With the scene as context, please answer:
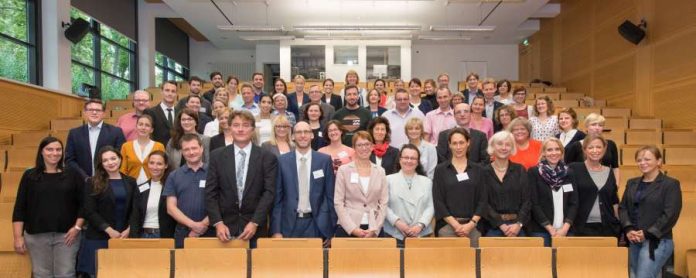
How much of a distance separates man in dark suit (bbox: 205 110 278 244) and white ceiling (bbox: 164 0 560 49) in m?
6.20

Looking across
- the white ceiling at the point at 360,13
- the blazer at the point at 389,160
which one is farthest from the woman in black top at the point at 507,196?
the white ceiling at the point at 360,13

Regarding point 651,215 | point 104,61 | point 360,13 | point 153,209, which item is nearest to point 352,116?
point 153,209

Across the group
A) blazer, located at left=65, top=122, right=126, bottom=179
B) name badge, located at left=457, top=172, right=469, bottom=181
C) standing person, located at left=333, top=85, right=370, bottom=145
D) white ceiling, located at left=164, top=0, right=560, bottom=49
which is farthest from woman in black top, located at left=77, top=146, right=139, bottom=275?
white ceiling, located at left=164, top=0, right=560, bottom=49

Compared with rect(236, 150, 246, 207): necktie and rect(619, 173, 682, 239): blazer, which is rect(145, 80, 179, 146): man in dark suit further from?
rect(619, 173, 682, 239): blazer

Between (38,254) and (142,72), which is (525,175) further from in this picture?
(142,72)

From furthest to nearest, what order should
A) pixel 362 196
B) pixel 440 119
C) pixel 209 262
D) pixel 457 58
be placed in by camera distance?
pixel 457 58, pixel 440 119, pixel 362 196, pixel 209 262

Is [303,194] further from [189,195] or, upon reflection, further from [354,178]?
[189,195]

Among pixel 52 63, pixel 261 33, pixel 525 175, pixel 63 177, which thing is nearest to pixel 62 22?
pixel 52 63

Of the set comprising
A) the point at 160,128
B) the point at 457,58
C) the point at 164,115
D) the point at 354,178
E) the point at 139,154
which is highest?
the point at 457,58

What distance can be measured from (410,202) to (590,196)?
110cm

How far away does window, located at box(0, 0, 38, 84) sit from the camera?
23.4 ft

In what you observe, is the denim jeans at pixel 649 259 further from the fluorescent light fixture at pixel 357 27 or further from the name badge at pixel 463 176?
the fluorescent light fixture at pixel 357 27

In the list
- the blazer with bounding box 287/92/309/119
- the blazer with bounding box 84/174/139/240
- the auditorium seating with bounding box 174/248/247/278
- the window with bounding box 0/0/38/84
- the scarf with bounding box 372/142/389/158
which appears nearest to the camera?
the auditorium seating with bounding box 174/248/247/278

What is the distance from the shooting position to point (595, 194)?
3.38m
